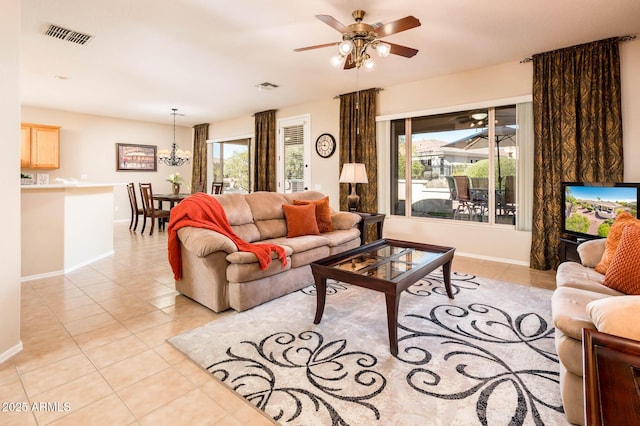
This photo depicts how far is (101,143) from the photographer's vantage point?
26.0 ft

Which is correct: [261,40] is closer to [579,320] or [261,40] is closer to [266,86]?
[266,86]

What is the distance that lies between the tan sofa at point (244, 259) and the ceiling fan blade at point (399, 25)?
2.07 m

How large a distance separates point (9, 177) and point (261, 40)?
2684 mm

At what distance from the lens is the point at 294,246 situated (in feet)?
10.6

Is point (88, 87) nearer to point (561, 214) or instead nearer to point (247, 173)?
point (247, 173)

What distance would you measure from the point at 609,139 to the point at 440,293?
2642mm

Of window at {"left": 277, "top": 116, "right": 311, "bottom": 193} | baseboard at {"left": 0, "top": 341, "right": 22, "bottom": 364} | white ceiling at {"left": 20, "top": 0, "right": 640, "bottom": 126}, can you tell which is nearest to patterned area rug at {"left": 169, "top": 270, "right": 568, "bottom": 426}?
baseboard at {"left": 0, "top": 341, "right": 22, "bottom": 364}

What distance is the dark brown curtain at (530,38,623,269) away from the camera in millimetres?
3596

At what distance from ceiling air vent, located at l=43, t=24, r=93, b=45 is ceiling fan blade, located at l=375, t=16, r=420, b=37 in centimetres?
318

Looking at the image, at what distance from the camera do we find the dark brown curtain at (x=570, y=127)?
3.60 m

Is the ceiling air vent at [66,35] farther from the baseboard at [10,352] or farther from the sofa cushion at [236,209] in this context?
the baseboard at [10,352]

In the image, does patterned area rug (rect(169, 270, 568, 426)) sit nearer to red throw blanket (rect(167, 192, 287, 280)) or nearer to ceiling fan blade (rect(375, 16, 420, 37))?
red throw blanket (rect(167, 192, 287, 280))

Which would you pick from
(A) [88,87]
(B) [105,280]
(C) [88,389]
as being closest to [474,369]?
(C) [88,389]

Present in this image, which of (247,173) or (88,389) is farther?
(247,173)
